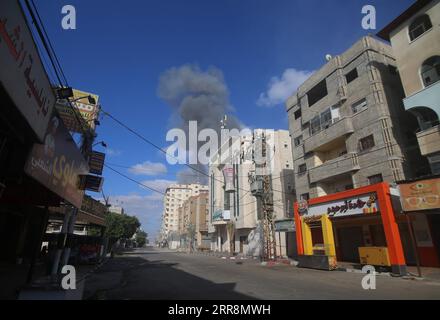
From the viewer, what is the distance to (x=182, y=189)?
490ft

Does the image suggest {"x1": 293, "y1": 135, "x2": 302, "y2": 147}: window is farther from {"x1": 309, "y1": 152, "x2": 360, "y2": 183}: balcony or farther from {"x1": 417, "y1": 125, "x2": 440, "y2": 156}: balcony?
{"x1": 417, "y1": 125, "x2": 440, "y2": 156}: balcony

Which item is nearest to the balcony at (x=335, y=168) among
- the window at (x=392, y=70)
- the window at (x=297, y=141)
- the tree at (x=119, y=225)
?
the window at (x=297, y=141)

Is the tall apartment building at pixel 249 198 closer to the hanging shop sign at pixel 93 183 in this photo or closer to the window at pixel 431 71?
the window at pixel 431 71

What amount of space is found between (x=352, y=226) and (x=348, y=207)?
5530mm

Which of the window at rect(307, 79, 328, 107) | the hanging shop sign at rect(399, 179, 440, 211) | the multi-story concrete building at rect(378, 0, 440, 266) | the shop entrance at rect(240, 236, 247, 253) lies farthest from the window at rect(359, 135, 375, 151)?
the shop entrance at rect(240, 236, 247, 253)

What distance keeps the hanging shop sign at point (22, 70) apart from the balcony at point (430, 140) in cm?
1974

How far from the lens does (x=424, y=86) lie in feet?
57.2

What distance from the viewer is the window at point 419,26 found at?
17.9 metres

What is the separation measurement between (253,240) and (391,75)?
2805 centimetres

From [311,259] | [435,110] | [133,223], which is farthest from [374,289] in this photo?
[133,223]

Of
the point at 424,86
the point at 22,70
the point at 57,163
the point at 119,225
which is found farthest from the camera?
the point at 119,225

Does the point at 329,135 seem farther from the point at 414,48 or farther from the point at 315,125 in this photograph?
the point at 414,48

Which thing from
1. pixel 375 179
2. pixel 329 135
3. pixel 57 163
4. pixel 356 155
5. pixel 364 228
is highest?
pixel 329 135

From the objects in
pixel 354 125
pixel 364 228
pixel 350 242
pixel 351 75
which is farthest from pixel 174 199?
pixel 354 125
